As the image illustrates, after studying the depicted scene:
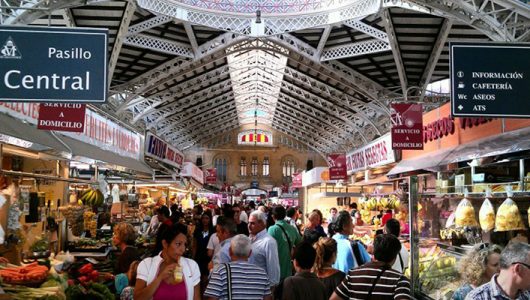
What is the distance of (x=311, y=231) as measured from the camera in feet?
25.7

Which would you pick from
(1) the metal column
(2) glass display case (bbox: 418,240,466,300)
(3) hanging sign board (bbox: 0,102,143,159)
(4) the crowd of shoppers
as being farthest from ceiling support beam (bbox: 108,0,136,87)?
(2) glass display case (bbox: 418,240,466,300)

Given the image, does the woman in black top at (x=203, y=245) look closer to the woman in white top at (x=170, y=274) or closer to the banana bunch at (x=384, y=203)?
the woman in white top at (x=170, y=274)

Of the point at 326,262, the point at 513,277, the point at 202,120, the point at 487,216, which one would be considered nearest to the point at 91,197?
the point at 326,262

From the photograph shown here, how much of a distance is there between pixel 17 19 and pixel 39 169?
3.69 meters

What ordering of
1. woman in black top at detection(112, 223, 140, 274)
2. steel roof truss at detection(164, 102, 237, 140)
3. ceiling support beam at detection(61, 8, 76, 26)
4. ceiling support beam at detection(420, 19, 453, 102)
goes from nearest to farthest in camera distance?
woman in black top at detection(112, 223, 140, 274) → ceiling support beam at detection(61, 8, 76, 26) → ceiling support beam at detection(420, 19, 453, 102) → steel roof truss at detection(164, 102, 237, 140)

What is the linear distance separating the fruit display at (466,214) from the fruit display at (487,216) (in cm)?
15

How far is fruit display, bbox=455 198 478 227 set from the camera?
181 inches

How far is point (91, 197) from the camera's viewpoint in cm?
998

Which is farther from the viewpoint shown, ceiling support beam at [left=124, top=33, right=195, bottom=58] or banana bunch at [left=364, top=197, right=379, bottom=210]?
ceiling support beam at [left=124, top=33, right=195, bottom=58]

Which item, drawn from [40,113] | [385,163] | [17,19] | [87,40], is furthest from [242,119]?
[87,40]

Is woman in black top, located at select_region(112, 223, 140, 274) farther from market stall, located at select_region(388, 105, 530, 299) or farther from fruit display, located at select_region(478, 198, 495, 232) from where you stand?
fruit display, located at select_region(478, 198, 495, 232)

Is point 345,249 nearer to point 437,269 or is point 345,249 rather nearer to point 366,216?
point 437,269

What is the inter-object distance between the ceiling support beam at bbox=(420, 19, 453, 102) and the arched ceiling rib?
0.04m

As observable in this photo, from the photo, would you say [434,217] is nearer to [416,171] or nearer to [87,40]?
[416,171]
